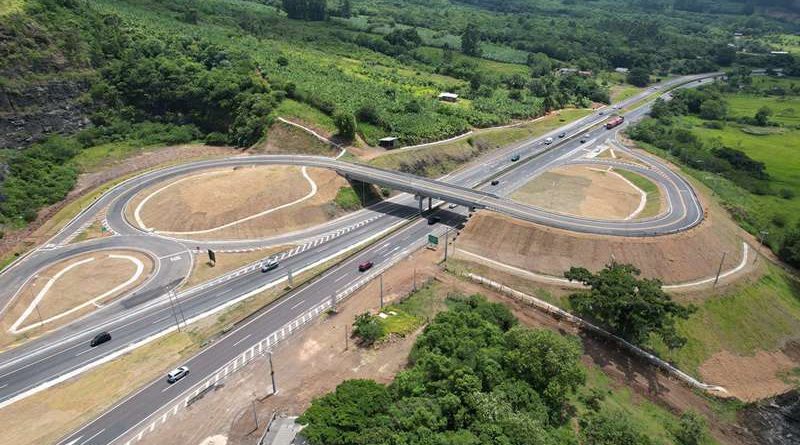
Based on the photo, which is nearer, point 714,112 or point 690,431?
point 690,431

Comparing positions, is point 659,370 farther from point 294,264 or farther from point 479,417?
point 294,264

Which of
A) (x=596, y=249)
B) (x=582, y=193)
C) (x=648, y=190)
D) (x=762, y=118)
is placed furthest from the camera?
(x=762, y=118)

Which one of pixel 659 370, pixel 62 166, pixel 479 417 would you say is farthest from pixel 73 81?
pixel 659 370

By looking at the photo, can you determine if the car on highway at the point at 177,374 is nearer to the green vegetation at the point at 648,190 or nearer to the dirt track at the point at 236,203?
the dirt track at the point at 236,203

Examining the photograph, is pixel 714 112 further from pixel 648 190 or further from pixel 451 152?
pixel 451 152

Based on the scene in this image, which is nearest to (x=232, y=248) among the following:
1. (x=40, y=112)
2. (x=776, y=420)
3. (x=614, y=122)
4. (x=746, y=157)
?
(x=40, y=112)
